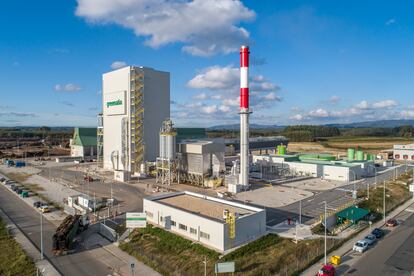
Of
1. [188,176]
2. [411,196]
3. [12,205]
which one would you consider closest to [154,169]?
[188,176]

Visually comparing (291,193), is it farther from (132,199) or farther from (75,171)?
(75,171)

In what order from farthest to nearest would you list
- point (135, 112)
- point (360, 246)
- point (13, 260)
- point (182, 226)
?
point (135, 112), point (182, 226), point (360, 246), point (13, 260)

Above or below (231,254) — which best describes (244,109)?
above

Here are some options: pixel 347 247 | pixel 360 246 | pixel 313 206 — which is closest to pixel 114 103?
pixel 313 206

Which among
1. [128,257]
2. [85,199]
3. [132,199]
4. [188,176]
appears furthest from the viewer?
[188,176]

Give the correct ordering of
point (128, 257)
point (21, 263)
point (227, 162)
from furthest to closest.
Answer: point (227, 162)
point (128, 257)
point (21, 263)

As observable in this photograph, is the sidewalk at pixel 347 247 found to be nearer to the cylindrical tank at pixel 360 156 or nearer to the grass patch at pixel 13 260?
the grass patch at pixel 13 260

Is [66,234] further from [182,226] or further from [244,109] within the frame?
[244,109]

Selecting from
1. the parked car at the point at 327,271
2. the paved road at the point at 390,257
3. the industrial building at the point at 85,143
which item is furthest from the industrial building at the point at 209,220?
the industrial building at the point at 85,143
